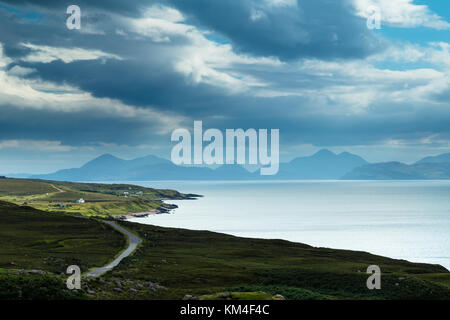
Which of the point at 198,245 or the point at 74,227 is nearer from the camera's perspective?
the point at 198,245

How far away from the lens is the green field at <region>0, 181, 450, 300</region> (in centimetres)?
4509

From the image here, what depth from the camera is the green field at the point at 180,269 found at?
148 feet

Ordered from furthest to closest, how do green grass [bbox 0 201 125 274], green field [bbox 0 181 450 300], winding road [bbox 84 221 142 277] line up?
green grass [bbox 0 201 125 274] < winding road [bbox 84 221 142 277] < green field [bbox 0 181 450 300]

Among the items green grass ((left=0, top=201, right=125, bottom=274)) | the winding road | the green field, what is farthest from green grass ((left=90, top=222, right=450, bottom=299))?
green grass ((left=0, top=201, right=125, bottom=274))

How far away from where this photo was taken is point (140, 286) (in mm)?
52719

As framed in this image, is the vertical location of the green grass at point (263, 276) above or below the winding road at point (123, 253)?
below

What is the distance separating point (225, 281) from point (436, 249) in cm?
13285

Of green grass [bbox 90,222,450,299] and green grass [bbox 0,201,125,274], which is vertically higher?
green grass [bbox 0,201,125,274]

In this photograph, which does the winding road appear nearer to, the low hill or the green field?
the low hill

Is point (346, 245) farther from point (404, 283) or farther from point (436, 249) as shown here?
point (404, 283)

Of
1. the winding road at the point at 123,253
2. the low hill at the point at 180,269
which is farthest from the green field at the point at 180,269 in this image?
the winding road at the point at 123,253

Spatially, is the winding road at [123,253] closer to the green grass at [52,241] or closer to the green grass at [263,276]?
the green grass at [263,276]
